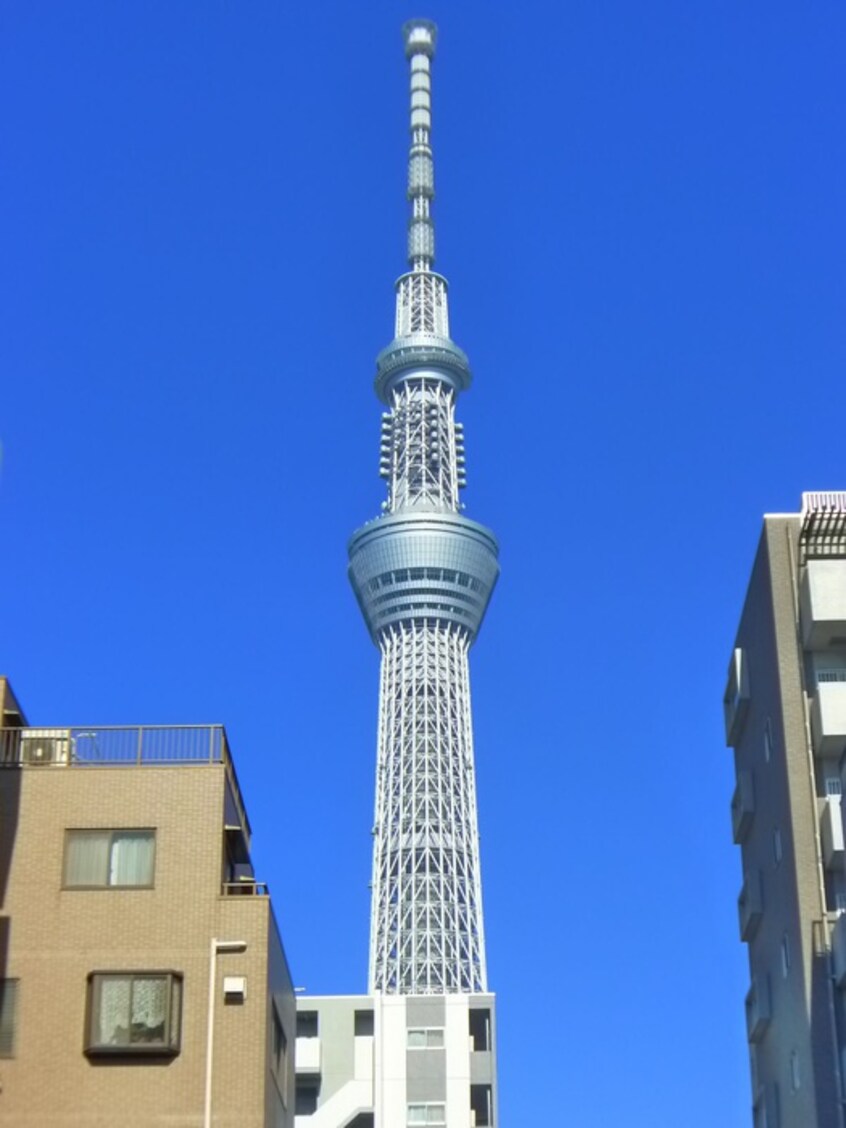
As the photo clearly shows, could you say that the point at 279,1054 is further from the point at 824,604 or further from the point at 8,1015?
the point at 824,604

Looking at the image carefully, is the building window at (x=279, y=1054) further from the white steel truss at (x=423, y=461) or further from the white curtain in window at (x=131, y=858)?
the white steel truss at (x=423, y=461)

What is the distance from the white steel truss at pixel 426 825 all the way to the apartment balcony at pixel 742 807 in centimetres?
11609

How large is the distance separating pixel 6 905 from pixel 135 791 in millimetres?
2748

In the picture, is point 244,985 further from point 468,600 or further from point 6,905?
Result: point 468,600

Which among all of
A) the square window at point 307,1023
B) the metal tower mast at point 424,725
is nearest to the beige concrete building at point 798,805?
the square window at point 307,1023

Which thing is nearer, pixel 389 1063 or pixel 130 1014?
pixel 130 1014

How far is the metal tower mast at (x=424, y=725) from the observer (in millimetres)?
177125

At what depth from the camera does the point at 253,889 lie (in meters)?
37.5

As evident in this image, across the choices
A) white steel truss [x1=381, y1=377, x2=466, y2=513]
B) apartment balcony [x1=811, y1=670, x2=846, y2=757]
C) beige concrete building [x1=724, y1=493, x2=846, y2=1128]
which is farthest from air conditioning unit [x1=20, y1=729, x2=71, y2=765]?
white steel truss [x1=381, y1=377, x2=466, y2=513]

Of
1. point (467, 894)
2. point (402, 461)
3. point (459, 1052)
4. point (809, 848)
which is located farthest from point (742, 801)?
point (402, 461)

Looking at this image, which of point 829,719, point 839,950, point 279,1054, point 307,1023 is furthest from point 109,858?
point 307,1023

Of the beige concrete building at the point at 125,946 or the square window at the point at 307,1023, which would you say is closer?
the beige concrete building at the point at 125,946

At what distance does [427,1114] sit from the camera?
304 feet

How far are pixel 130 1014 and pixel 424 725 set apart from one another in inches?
6159
